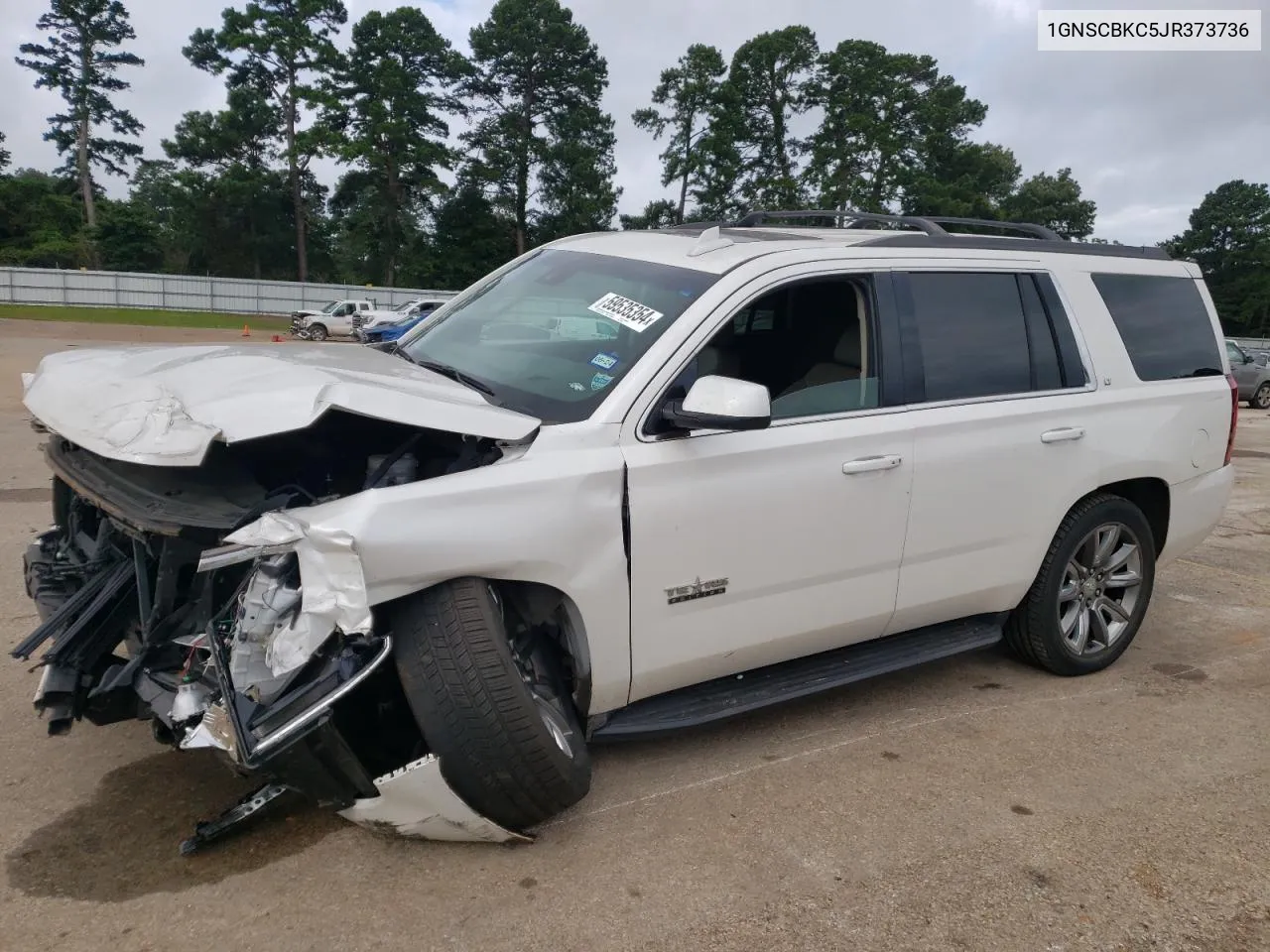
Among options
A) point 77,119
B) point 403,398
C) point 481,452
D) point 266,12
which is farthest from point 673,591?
point 77,119

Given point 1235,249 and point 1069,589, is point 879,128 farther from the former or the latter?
point 1069,589

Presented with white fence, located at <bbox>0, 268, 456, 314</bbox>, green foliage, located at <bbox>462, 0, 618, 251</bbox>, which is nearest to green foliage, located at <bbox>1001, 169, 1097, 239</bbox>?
green foliage, located at <bbox>462, 0, 618, 251</bbox>

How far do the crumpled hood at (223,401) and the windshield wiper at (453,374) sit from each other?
91 millimetres

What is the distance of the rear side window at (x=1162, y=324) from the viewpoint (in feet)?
14.8

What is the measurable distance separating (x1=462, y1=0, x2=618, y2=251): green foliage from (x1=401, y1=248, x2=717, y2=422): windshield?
2112 inches

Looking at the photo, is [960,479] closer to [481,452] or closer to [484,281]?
[481,452]

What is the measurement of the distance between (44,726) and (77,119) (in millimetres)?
70066

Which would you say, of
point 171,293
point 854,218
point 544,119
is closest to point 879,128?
point 544,119

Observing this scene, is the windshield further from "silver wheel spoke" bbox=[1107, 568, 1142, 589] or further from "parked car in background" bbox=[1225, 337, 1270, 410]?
"parked car in background" bbox=[1225, 337, 1270, 410]

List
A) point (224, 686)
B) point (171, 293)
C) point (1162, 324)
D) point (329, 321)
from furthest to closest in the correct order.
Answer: point (171, 293) < point (329, 321) < point (1162, 324) < point (224, 686)

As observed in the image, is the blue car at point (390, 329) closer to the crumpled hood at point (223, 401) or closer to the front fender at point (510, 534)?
the crumpled hood at point (223, 401)

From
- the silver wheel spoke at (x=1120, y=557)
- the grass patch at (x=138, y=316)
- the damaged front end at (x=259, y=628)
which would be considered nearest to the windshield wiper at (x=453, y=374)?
the damaged front end at (x=259, y=628)

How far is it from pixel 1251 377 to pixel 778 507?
22812mm

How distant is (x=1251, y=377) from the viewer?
2167 centimetres
